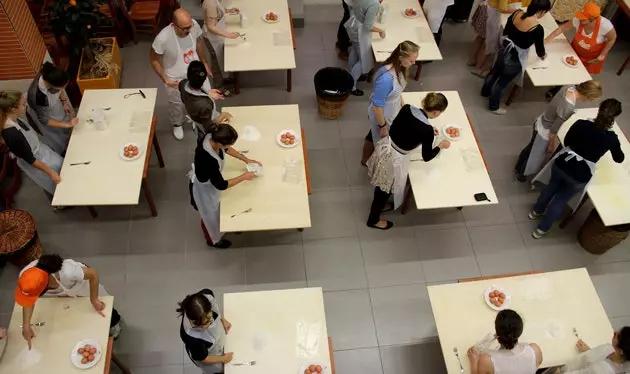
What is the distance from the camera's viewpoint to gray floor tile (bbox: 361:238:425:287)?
500 cm

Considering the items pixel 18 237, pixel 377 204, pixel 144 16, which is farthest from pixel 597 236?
pixel 144 16

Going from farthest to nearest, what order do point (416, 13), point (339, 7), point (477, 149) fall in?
point (339, 7) → point (416, 13) → point (477, 149)

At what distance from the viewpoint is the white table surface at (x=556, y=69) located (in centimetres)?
564

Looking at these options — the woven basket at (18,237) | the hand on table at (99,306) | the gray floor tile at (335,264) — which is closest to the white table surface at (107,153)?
the woven basket at (18,237)

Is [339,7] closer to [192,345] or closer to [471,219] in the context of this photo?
[471,219]

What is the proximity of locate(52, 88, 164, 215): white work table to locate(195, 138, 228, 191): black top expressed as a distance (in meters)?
0.75

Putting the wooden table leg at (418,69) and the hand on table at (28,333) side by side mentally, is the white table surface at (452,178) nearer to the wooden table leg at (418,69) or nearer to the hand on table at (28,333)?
the wooden table leg at (418,69)

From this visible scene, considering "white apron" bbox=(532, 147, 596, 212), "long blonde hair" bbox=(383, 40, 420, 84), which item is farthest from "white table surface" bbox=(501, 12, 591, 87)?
"long blonde hair" bbox=(383, 40, 420, 84)

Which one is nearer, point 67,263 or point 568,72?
point 67,263

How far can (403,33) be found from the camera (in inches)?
239

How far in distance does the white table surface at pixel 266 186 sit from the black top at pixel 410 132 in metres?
0.93

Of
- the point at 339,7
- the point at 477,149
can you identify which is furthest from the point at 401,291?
the point at 339,7

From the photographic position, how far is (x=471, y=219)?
5.47 m

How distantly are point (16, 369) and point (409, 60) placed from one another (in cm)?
391
